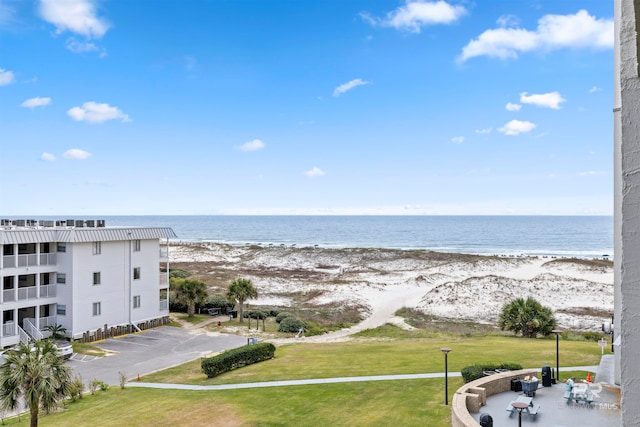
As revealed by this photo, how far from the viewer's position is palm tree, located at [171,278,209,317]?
140 feet

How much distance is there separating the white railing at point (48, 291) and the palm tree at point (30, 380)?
57.5 ft

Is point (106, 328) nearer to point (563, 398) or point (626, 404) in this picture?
point (563, 398)

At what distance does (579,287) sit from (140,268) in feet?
170

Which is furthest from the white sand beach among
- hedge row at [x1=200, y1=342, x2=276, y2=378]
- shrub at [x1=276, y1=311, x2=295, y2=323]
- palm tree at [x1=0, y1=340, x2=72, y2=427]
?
palm tree at [x1=0, y1=340, x2=72, y2=427]

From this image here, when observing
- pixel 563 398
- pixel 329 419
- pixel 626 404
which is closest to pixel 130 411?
pixel 329 419

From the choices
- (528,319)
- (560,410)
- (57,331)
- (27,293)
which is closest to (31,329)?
(57,331)

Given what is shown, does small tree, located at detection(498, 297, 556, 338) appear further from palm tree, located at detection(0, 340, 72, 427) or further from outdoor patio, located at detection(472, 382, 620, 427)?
palm tree, located at detection(0, 340, 72, 427)

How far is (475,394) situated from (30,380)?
14213 mm

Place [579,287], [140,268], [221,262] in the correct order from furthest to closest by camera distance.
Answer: [221,262]
[579,287]
[140,268]

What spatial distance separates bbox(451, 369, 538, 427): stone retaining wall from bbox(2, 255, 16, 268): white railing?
Answer: 2700 centimetres

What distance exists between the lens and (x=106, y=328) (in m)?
34.5

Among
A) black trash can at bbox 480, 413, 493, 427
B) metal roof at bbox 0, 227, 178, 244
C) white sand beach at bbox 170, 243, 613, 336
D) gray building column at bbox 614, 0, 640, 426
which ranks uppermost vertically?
gray building column at bbox 614, 0, 640, 426

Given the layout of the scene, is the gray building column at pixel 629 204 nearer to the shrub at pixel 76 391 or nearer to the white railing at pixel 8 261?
the shrub at pixel 76 391

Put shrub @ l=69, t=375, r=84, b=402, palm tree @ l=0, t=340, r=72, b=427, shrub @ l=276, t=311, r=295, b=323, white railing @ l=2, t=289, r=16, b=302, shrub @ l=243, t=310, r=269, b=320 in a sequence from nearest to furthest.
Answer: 1. palm tree @ l=0, t=340, r=72, b=427
2. shrub @ l=69, t=375, r=84, b=402
3. white railing @ l=2, t=289, r=16, b=302
4. shrub @ l=276, t=311, r=295, b=323
5. shrub @ l=243, t=310, r=269, b=320
